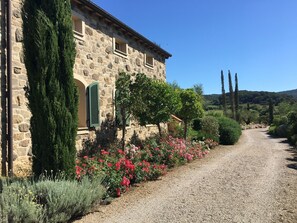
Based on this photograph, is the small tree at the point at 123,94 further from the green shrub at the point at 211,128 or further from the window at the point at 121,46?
the green shrub at the point at 211,128

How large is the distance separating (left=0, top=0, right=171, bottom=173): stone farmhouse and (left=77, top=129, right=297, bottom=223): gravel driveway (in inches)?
119

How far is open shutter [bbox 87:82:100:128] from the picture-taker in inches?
358

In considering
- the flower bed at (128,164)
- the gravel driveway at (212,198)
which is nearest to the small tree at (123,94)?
the flower bed at (128,164)

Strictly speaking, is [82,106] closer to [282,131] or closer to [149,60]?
[149,60]

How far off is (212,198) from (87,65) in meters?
5.90

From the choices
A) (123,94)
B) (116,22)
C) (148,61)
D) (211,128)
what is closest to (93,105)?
(123,94)

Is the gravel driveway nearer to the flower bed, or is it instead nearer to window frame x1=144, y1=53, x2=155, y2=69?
the flower bed

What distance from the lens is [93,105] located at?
9.24 metres

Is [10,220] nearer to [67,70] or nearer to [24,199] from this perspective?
[24,199]

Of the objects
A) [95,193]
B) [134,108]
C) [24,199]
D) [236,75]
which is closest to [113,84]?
[134,108]

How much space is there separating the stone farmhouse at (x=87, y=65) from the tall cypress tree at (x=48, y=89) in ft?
4.24

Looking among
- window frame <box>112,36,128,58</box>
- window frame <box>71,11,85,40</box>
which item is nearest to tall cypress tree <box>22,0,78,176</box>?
window frame <box>71,11,85,40</box>

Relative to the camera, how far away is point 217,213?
15.0ft

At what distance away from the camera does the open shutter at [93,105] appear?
9.10m
